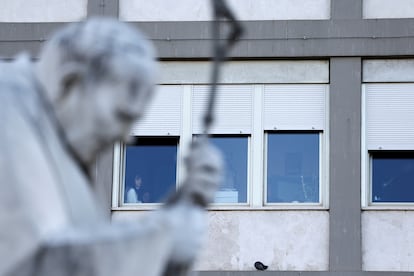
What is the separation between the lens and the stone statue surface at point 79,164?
187 inches

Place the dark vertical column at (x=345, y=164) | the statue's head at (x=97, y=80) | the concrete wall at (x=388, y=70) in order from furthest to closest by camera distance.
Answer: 1. the concrete wall at (x=388, y=70)
2. the dark vertical column at (x=345, y=164)
3. the statue's head at (x=97, y=80)

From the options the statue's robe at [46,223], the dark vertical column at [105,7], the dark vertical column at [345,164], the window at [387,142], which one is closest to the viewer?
the statue's robe at [46,223]

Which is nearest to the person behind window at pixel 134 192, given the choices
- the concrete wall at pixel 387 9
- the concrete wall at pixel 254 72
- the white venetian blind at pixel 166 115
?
the white venetian blind at pixel 166 115

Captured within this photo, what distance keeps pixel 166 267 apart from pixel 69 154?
0.44 m

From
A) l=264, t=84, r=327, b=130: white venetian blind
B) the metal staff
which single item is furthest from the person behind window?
the metal staff

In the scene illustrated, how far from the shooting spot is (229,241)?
25.6 meters

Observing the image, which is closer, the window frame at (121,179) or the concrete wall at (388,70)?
the concrete wall at (388,70)

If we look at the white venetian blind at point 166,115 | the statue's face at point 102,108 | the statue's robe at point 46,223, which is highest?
the white venetian blind at point 166,115

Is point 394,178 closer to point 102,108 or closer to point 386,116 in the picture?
point 386,116

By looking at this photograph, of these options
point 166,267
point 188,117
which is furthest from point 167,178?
point 166,267

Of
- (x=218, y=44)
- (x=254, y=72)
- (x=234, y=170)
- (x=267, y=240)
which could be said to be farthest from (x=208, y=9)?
(x=218, y=44)

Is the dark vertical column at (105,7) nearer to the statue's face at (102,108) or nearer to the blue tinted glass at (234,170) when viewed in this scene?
the blue tinted glass at (234,170)

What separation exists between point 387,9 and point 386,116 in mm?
1676

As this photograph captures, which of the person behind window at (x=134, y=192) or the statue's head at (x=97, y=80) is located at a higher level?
the statue's head at (x=97, y=80)
